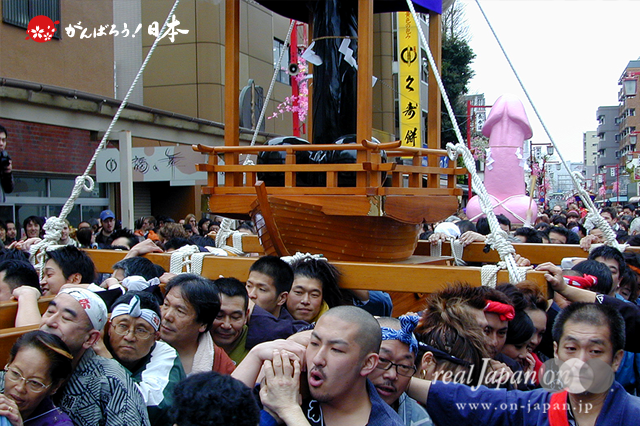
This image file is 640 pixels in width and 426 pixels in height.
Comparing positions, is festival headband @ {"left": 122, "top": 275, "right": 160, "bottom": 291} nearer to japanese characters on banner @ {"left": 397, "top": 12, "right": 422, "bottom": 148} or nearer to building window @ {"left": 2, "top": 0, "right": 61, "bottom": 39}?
building window @ {"left": 2, "top": 0, "right": 61, "bottom": 39}

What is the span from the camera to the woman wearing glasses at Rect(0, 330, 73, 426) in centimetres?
204

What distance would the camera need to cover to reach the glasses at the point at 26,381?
205cm

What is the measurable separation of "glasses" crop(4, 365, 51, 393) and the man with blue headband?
3.79 feet

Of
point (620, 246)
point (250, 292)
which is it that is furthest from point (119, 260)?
point (620, 246)

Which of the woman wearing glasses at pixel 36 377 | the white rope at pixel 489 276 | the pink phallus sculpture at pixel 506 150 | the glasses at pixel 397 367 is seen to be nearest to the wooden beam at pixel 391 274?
the white rope at pixel 489 276

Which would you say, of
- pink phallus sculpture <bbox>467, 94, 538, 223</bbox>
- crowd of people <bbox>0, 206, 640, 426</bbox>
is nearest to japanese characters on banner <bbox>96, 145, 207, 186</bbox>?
pink phallus sculpture <bbox>467, 94, 538, 223</bbox>

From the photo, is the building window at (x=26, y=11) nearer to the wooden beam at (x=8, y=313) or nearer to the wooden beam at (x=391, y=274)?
the wooden beam at (x=391, y=274)

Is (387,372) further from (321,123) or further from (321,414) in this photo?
(321,123)

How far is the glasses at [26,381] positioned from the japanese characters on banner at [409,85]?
549 inches

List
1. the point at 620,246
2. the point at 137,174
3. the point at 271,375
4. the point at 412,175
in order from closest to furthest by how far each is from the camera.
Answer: the point at 271,375, the point at 412,175, the point at 620,246, the point at 137,174

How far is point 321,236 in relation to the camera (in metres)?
4.17

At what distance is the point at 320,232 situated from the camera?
4141 millimetres

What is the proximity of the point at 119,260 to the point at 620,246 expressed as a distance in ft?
12.9

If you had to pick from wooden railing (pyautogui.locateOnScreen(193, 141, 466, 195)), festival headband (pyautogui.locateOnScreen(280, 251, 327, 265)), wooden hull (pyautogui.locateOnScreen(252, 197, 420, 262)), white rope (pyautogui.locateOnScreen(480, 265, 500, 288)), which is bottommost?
white rope (pyautogui.locateOnScreen(480, 265, 500, 288))
